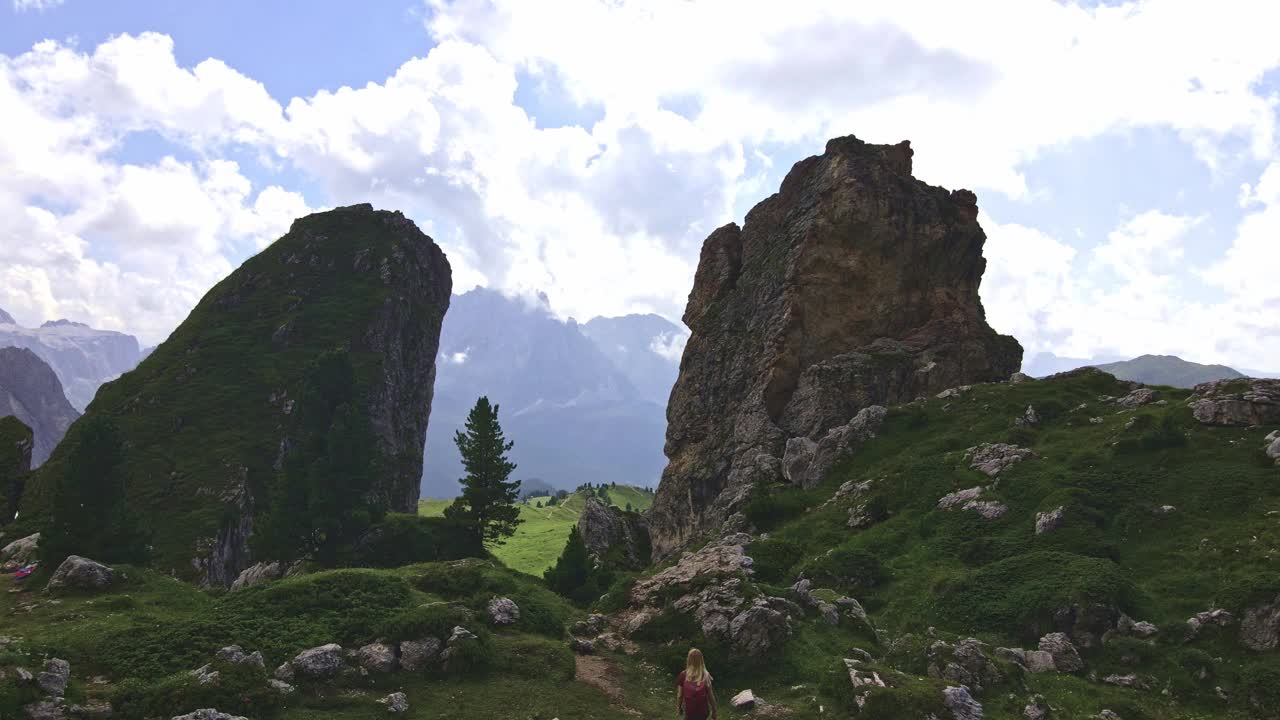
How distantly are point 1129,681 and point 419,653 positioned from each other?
30.6 metres

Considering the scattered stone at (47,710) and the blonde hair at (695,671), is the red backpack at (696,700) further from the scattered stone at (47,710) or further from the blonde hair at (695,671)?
the scattered stone at (47,710)

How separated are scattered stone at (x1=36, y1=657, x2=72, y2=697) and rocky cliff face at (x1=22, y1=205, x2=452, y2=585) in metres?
58.1

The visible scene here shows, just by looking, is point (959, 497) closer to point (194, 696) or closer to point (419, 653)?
point (419, 653)

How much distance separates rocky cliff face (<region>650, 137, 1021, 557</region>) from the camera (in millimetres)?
84125

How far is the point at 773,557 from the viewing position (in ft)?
168

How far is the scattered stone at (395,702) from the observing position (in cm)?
2450

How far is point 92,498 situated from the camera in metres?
53.1

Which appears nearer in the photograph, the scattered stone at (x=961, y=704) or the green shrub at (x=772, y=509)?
the scattered stone at (x=961, y=704)

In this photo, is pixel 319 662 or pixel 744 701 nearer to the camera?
pixel 319 662

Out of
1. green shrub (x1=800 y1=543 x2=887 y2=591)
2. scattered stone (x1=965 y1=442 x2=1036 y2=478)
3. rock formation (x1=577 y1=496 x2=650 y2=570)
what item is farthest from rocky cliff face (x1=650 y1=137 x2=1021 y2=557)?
green shrub (x1=800 y1=543 x2=887 y2=591)

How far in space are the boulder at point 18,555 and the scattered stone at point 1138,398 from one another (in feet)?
315

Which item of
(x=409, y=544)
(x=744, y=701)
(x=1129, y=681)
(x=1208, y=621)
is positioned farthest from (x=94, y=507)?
(x=1208, y=621)

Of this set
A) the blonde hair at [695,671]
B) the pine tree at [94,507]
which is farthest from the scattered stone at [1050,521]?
the pine tree at [94,507]

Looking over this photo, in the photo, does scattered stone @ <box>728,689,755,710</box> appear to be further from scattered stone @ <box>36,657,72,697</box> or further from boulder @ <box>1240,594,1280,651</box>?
scattered stone @ <box>36,657,72,697</box>
